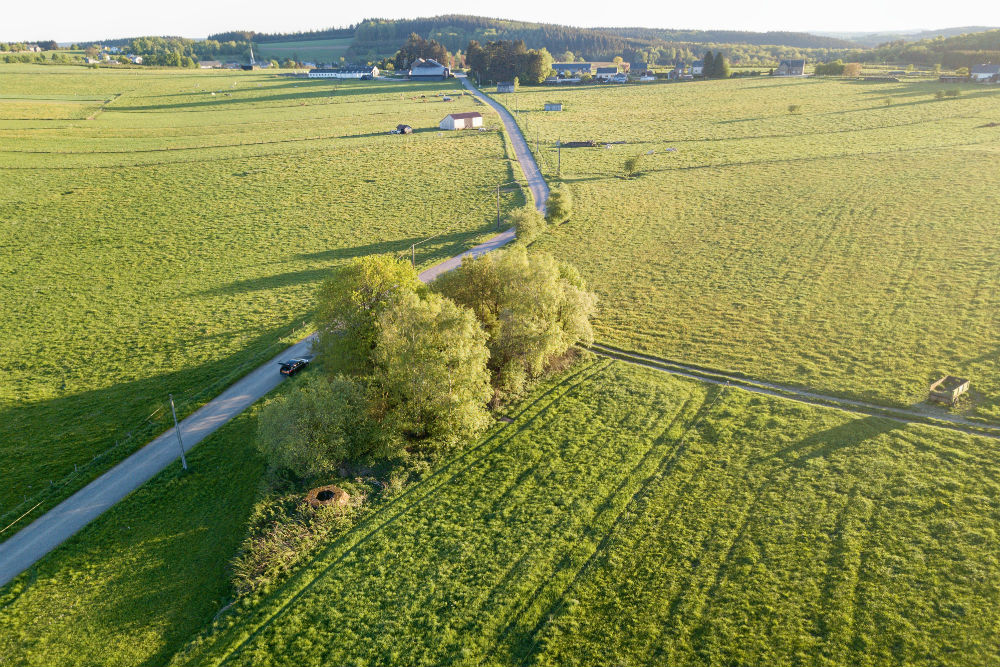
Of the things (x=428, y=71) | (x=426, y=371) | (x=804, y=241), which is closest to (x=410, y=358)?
(x=426, y=371)

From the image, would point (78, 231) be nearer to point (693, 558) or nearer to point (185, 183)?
point (185, 183)

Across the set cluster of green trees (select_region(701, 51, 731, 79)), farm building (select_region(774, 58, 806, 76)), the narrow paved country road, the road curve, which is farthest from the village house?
the narrow paved country road

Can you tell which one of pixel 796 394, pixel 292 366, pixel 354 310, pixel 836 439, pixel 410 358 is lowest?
pixel 836 439

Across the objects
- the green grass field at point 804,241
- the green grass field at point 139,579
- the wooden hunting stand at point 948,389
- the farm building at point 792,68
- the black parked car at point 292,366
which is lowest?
the green grass field at point 139,579

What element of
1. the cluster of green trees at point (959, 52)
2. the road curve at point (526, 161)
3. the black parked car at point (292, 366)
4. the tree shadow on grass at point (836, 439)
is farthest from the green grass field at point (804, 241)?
the cluster of green trees at point (959, 52)

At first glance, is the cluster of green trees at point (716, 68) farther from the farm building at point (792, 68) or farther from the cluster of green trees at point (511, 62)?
the cluster of green trees at point (511, 62)

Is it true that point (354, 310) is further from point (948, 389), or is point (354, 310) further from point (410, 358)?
point (948, 389)

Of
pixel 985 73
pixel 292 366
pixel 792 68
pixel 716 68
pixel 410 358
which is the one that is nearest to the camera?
pixel 410 358
